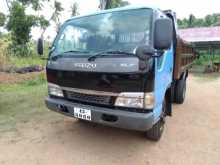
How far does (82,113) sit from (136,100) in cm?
82

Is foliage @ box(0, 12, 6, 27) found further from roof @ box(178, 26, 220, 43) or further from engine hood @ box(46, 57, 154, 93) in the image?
engine hood @ box(46, 57, 154, 93)

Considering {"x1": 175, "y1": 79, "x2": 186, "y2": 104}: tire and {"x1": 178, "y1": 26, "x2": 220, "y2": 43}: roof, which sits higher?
{"x1": 178, "y1": 26, "x2": 220, "y2": 43}: roof

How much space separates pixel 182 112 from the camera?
5.95 metres

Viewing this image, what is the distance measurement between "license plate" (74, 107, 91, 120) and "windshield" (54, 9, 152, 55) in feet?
2.71

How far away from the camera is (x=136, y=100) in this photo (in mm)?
3150

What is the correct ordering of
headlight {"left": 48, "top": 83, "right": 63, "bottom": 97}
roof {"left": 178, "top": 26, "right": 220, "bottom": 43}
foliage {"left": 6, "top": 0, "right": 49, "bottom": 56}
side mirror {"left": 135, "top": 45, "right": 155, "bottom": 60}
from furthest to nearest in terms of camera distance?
foliage {"left": 6, "top": 0, "right": 49, "bottom": 56} → roof {"left": 178, "top": 26, "right": 220, "bottom": 43} → headlight {"left": 48, "top": 83, "right": 63, "bottom": 97} → side mirror {"left": 135, "top": 45, "right": 155, "bottom": 60}

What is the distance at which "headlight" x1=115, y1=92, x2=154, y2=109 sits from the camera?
10.2ft

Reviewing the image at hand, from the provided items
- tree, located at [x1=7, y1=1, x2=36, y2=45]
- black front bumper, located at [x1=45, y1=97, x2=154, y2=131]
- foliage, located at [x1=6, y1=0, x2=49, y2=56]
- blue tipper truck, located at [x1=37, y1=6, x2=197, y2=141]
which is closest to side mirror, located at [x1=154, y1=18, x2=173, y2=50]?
blue tipper truck, located at [x1=37, y1=6, x2=197, y2=141]

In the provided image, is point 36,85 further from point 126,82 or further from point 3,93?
point 126,82

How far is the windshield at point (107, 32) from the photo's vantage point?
345 cm

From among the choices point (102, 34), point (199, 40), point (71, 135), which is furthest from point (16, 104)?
point (199, 40)

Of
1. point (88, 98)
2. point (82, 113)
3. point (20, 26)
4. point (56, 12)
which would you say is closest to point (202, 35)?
point (20, 26)

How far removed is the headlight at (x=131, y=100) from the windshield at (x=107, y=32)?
0.58 m

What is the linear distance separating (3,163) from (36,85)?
19.9 ft
